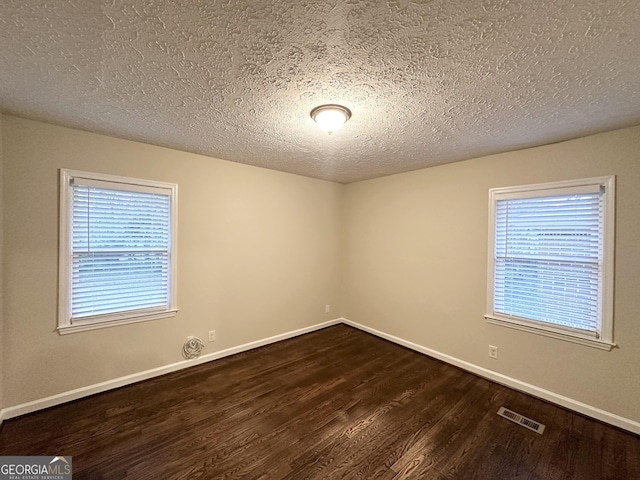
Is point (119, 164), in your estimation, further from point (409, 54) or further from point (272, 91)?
point (409, 54)

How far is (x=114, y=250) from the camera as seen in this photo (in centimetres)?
250

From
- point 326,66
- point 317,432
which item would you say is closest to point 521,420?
point 317,432

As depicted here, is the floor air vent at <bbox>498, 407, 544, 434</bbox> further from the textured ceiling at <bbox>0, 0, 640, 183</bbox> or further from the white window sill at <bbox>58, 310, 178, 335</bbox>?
the white window sill at <bbox>58, 310, 178, 335</bbox>

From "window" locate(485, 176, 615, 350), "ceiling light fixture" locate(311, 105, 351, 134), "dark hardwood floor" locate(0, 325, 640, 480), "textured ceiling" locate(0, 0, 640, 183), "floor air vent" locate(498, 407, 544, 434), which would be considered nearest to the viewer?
"textured ceiling" locate(0, 0, 640, 183)

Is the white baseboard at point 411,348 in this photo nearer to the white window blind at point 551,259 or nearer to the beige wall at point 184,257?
the beige wall at point 184,257

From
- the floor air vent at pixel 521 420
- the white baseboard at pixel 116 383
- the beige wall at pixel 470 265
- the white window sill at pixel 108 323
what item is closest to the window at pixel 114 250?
the white window sill at pixel 108 323

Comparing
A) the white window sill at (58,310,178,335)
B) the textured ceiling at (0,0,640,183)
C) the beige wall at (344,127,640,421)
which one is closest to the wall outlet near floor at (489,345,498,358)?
the beige wall at (344,127,640,421)

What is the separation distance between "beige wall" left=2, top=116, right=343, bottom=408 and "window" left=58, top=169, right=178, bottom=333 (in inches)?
3.2

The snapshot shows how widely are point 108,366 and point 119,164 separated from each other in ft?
6.42

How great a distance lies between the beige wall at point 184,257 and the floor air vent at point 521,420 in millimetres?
2598

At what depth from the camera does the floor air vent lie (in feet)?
6.88

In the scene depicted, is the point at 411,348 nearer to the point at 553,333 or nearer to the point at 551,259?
the point at 553,333

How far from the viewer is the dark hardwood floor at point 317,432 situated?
1713mm

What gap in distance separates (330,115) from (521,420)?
294 cm
